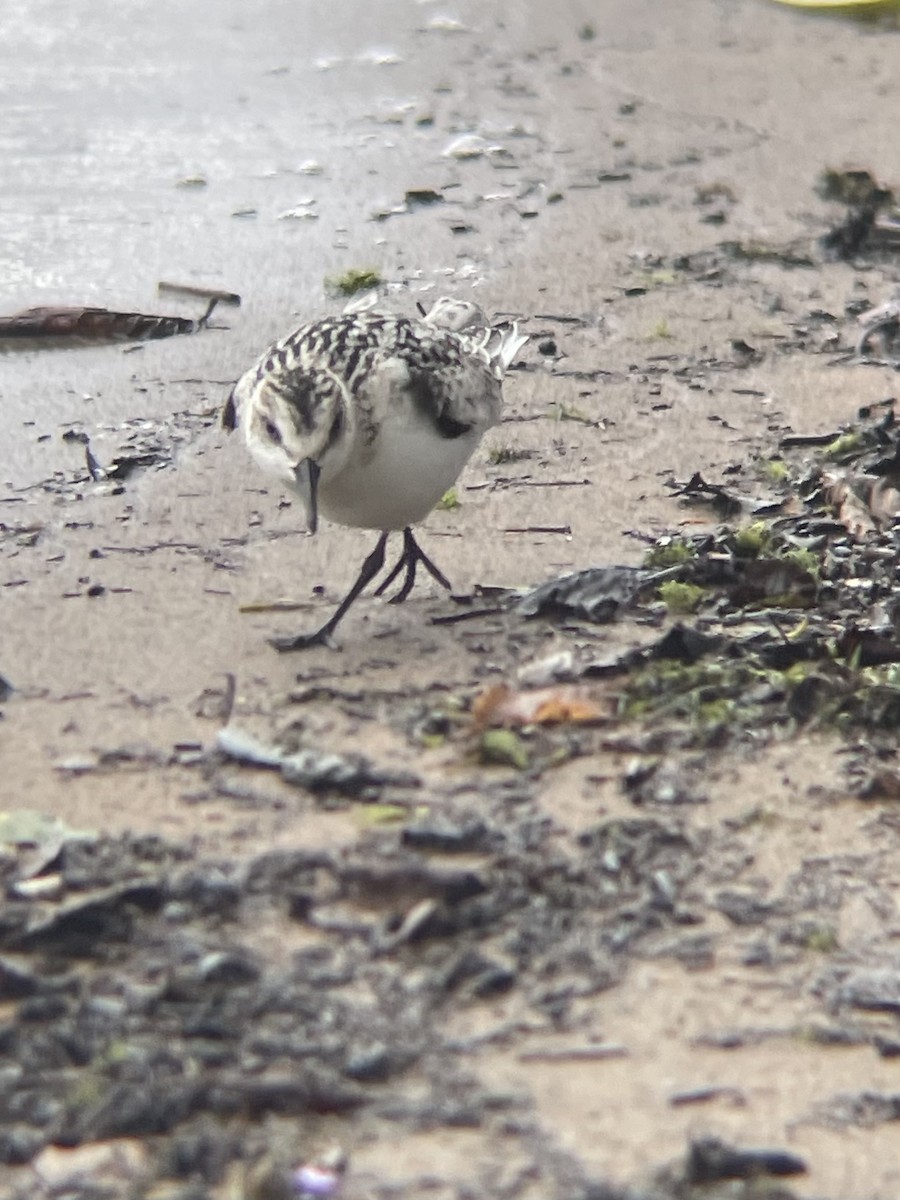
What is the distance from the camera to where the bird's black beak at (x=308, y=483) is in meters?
5.63

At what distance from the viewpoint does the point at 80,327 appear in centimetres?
829

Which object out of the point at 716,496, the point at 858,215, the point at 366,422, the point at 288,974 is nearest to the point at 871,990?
the point at 288,974

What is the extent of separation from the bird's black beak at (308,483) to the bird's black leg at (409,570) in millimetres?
669

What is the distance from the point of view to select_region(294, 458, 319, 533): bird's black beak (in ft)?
18.5

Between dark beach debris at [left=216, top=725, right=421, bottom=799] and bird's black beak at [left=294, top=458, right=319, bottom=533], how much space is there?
0.77m

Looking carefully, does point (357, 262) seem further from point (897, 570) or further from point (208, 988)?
point (208, 988)

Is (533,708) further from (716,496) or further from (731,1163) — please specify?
(731,1163)

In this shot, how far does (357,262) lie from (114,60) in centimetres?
390

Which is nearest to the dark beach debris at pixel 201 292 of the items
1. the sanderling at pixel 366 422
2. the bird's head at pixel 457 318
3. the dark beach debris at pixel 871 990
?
the bird's head at pixel 457 318

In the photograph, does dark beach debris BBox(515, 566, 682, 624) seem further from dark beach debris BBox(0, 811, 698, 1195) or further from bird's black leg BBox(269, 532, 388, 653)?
dark beach debris BBox(0, 811, 698, 1195)

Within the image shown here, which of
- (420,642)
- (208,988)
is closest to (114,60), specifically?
(420,642)

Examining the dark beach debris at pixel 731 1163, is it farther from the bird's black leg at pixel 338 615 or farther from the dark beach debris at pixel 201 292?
the dark beach debris at pixel 201 292

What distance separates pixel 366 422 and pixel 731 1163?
2837 millimetres

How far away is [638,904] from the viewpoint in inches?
174
